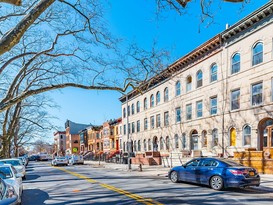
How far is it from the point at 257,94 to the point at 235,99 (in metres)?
2.41

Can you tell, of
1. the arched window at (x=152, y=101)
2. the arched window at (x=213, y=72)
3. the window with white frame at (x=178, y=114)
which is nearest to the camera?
the arched window at (x=213, y=72)

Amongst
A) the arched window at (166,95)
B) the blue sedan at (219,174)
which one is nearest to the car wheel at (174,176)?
the blue sedan at (219,174)

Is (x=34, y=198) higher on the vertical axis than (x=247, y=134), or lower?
lower

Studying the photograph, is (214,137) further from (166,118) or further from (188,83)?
(166,118)

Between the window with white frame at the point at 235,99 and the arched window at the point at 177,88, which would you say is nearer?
the window with white frame at the point at 235,99

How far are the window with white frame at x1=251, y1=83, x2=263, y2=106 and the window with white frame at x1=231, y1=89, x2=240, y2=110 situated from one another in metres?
1.64

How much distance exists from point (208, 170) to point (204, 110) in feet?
48.9

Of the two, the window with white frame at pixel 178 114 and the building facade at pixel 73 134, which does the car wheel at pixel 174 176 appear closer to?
the window with white frame at pixel 178 114

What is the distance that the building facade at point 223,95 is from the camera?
20781 mm

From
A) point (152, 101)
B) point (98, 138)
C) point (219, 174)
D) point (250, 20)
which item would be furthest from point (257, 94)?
point (98, 138)

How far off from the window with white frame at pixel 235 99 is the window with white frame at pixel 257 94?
164 centimetres

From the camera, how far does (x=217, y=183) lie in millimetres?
12500

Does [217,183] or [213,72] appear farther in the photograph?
[213,72]

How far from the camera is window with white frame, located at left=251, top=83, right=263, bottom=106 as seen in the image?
69.3 ft
